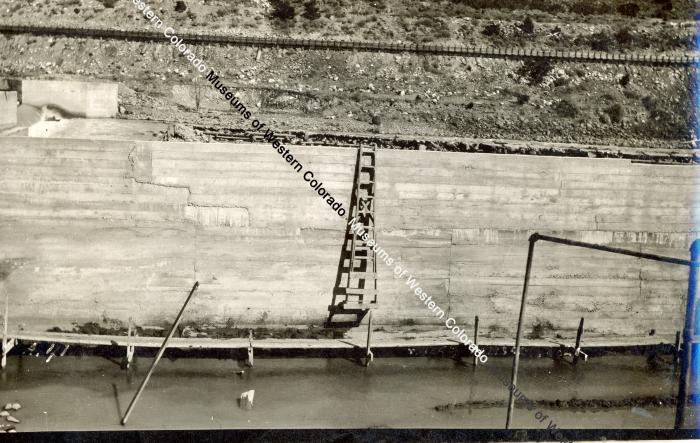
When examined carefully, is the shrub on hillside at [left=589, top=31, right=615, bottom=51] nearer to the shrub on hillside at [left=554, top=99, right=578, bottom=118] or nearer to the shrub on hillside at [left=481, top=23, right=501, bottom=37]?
the shrub on hillside at [left=481, top=23, right=501, bottom=37]

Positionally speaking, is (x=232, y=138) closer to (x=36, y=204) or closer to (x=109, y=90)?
(x=109, y=90)

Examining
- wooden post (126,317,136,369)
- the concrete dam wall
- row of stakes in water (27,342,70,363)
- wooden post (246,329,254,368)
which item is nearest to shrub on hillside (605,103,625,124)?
the concrete dam wall

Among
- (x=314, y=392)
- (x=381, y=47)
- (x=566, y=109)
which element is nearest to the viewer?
(x=314, y=392)

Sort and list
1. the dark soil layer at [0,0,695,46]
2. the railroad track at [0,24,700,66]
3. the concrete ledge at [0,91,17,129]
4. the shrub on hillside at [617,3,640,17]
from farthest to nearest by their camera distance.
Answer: the shrub on hillside at [617,3,640,17], the dark soil layer at [0,0,695,46], the railroad track at [0,24,700,66], the concrete ledge at [0,91,17,129]

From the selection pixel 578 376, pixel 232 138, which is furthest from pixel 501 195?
pixel 232 138

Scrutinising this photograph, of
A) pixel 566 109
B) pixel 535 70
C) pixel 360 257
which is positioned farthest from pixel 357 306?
pixel 535 70

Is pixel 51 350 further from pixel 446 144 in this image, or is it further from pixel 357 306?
pixel 446 144
